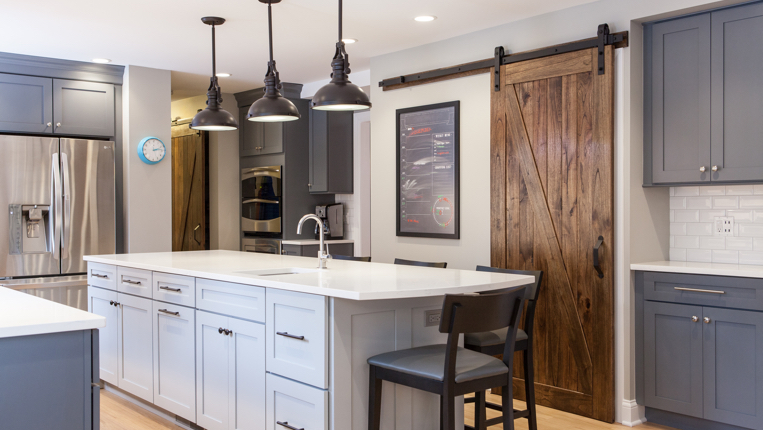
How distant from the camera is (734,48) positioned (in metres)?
3.38

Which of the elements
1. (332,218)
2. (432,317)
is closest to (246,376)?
(432,317)

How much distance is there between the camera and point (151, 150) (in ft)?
18.9

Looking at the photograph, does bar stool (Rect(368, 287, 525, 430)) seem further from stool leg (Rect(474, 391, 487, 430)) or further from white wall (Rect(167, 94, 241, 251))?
white wall (Rect(167, 94, 241, 251))

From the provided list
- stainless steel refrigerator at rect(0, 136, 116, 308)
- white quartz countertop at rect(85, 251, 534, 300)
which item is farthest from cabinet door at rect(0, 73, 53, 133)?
white quartz countertop at rect(85, 251, 534, 300)

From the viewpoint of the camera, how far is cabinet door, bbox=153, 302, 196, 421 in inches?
131

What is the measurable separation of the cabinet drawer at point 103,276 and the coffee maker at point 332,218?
2.71m

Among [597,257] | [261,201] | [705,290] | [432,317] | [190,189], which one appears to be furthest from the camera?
[190,189]

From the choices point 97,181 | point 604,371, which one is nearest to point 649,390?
point 604,371

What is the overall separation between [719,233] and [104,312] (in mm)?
3932

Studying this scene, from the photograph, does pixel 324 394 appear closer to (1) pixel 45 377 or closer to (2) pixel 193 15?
(1) pixel 45 377

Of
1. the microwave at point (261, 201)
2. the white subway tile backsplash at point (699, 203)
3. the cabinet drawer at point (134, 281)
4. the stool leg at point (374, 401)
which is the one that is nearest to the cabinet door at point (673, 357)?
the white subway tile backsplash at point (699, 203)

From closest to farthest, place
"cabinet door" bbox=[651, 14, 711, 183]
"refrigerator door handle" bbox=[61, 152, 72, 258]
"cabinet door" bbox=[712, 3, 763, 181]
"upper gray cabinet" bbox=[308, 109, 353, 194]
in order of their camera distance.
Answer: "cabinet door" bbox=[712, 3, 763, 181], "cabinet door" bbox=[651, 14, 711, 183], "refrigerator door handle" bbox=[61, 152, 72, 258], "upper gray cabinet" bbox=[308, 109, 353, 194]

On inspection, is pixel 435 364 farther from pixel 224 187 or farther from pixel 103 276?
pixel 224 187

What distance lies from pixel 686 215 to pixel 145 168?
4.50 metres
